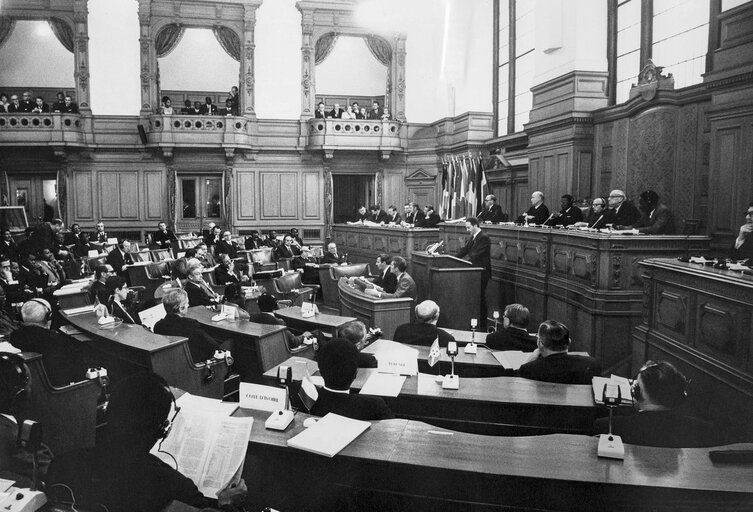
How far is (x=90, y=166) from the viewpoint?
55.4 ft

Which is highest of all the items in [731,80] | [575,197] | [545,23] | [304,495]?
[545,23]

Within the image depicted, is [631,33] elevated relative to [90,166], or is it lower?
elevated

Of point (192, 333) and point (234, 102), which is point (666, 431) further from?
point (234, 102)

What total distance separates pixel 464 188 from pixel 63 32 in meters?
12.3

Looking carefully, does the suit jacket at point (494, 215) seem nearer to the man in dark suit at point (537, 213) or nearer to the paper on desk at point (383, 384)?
the man in dark suit at point (537, 213)

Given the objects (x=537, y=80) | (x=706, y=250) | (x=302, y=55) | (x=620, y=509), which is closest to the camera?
(x=620, y=509)

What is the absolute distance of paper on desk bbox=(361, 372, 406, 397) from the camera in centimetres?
343

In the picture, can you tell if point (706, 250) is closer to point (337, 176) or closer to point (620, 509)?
point (620, 509)

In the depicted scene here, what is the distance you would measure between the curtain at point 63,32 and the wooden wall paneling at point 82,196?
3661mm

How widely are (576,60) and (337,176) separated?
389 inches

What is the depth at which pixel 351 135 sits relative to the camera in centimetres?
1747

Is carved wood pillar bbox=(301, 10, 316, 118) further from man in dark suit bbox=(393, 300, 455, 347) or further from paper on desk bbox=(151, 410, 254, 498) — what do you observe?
paper on desk bbox=(151, 410, 254, 498)

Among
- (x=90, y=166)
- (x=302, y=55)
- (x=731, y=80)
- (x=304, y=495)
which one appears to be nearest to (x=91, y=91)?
(x=90, y=166)

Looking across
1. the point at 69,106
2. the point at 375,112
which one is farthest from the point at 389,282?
the point at 69,106
